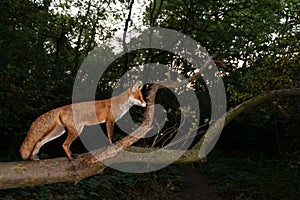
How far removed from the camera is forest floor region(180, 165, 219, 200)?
431 inches

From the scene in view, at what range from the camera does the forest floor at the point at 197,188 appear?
Answer: 431 inches

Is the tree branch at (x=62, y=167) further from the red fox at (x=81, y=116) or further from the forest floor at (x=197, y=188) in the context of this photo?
the forest floor at (x=197, y=188)

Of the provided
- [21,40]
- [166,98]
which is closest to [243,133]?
[166,98]

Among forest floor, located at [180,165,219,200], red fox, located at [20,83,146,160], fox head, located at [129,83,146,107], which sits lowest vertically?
forest floor, located at [180,165,219,200]

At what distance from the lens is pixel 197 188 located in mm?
11719

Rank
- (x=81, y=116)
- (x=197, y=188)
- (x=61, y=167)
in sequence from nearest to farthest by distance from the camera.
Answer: (x=81, y=116)
(x=61, y=167)
(x=197, y=188)

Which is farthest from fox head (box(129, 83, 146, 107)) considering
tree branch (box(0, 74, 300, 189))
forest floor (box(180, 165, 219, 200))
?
forest floor (box(180, 165, 219, 200))

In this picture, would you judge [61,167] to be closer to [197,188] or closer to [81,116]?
[81,116]

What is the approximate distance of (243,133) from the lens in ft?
53.6

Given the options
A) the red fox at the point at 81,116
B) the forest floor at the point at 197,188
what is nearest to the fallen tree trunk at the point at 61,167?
the red fox at the point at 81,116

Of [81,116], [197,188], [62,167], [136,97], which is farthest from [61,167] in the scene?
[197,188]

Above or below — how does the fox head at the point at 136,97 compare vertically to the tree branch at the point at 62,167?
above

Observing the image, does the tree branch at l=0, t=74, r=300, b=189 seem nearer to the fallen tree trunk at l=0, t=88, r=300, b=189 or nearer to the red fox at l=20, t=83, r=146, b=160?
the fallen tree trunk at l=0, t=88, r=300, b=189

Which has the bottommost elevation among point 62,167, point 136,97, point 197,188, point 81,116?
point 197,188
